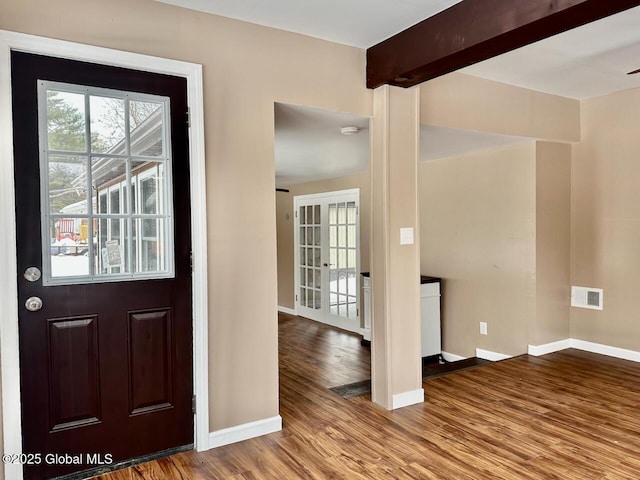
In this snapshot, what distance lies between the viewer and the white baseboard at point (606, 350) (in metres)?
4.11

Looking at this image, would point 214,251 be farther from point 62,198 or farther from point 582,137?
point 582,137

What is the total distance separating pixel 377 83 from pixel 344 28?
426 mm

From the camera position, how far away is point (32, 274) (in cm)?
212

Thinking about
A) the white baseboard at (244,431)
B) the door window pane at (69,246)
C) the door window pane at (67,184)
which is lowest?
the white baseboard at (244,431)

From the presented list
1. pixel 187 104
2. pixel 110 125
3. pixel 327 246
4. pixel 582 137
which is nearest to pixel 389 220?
pixel 187 104

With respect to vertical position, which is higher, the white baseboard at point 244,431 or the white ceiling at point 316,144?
the white ceiling at point 316,144

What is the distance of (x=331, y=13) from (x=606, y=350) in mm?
3981

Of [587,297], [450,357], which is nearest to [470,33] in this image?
[587,297]

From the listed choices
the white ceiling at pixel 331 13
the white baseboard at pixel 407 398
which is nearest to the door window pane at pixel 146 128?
the white ceiling at pixel 331 13

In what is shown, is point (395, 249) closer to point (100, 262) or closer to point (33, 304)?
point (100, 262)

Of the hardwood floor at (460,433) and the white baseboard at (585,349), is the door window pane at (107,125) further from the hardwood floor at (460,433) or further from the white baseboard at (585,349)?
the white baseboard at (585,349)

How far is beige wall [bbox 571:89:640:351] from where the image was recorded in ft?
13.4

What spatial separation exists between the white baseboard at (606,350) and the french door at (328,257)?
257 cm

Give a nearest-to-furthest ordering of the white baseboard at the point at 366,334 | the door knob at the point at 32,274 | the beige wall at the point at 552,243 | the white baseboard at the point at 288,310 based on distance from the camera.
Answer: the door knob at the point at 32,274, the beige wall at the point at 552,243, the white baseboard at the point at 366,334, the white baseboard at the point at 288,310
